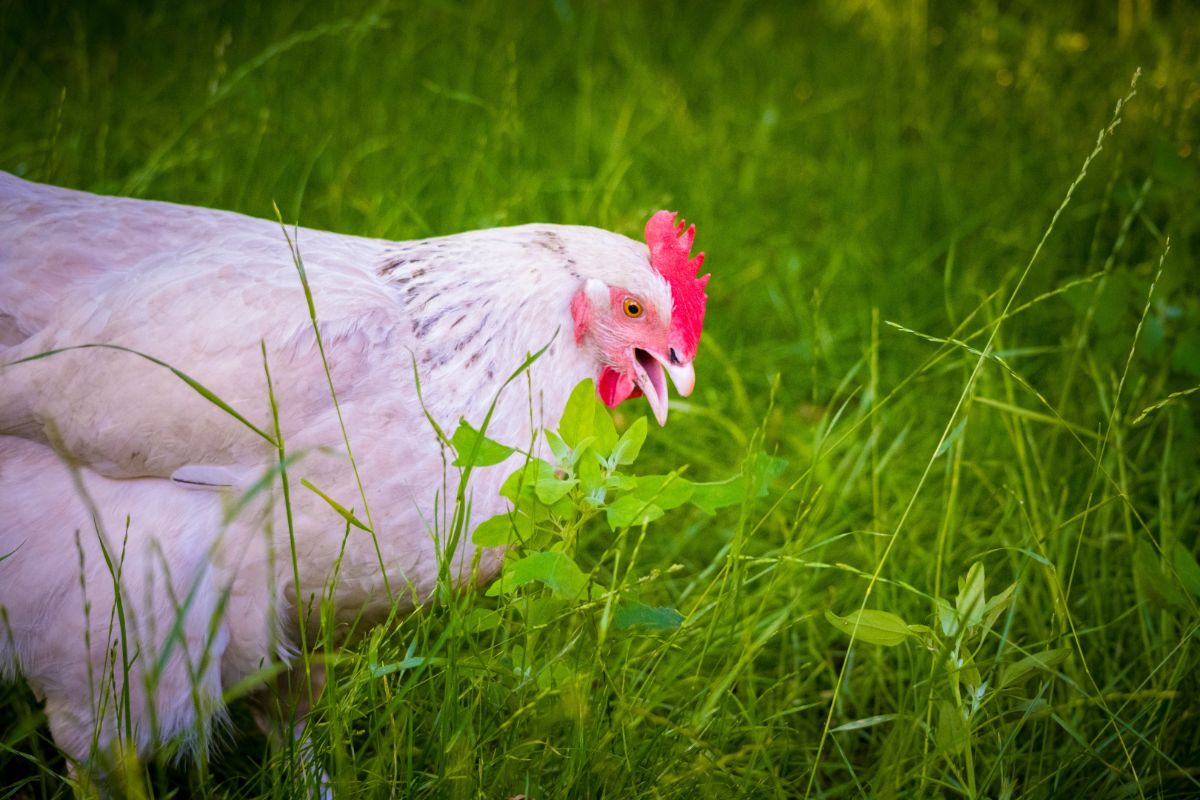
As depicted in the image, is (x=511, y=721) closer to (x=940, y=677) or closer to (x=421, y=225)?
(x=940, y=677)

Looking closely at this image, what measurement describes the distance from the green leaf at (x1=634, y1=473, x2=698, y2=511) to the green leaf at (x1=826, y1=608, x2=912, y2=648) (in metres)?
0.29

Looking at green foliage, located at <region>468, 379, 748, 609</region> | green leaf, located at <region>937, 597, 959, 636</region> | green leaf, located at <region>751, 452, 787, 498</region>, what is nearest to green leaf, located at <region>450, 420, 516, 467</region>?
green foliage, located at <region>468, 379, 748, 609</region>

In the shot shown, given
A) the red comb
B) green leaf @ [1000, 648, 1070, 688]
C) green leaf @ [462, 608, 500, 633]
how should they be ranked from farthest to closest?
1. the red comb
2. green leaf @ [462, 608, 500, 633]
3. green leaf @ [1000, 648, 1070, 688]

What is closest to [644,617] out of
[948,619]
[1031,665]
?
[948,619]

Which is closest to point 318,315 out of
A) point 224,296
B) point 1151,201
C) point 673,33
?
point 224,296

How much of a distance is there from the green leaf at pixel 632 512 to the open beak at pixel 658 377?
402 mm

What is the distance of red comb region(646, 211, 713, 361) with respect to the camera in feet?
6.34

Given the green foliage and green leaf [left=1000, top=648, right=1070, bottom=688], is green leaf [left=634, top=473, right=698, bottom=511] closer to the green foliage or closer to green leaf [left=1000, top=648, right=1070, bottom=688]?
the green foliage

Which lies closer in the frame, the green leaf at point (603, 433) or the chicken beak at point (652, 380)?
the green leaf at point (603, 433)

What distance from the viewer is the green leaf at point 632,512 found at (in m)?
1.53

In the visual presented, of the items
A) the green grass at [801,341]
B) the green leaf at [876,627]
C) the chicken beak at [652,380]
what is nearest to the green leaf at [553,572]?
the green grass at [801,341]

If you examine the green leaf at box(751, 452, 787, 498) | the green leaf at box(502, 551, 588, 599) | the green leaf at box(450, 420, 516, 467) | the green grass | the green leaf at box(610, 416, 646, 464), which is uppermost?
the green leaf at box(450, 420, 516, 467)

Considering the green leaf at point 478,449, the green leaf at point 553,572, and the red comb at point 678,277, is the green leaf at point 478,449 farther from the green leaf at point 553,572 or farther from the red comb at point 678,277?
the red comb at point 678,277

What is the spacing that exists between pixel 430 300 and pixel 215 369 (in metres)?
0.41
